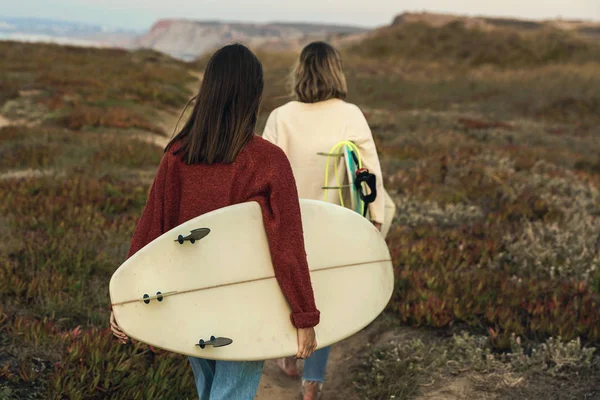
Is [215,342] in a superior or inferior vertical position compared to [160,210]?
inferior

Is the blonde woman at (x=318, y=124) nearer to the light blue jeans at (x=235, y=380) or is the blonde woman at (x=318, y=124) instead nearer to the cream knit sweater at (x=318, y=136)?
the cream knit sweater at (x=318, y=136)

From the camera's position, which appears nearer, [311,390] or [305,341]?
[305,341]

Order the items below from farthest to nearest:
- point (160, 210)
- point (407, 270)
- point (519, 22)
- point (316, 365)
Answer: point (519, 22) → point (407, 270) → point (316, 365) → point (160, 210)

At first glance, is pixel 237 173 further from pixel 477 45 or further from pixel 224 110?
pixel 477 45

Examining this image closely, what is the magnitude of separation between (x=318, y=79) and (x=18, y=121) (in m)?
13.9

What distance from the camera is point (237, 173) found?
226 cm

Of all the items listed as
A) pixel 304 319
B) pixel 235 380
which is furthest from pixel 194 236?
pixel 235 380

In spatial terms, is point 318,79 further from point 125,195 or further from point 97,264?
point 125,195

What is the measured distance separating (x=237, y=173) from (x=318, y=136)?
57.9 inches

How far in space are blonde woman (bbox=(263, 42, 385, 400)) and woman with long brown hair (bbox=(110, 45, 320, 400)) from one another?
1.30 meters

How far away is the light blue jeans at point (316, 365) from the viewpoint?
3.78m

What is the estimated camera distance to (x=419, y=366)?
4.17 metres

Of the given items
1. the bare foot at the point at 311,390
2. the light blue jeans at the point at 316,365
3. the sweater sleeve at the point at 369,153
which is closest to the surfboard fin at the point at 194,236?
the sweater sleeve at the point at 369,153

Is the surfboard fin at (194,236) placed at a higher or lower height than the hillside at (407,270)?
higher
